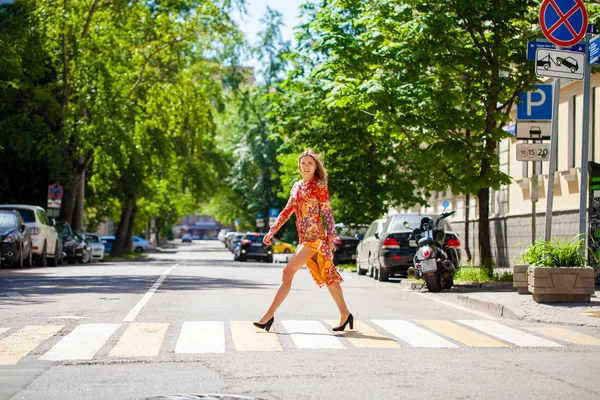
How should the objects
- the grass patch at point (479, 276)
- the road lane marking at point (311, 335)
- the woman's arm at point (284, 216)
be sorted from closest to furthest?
the road lane marking at point (311, 335) → the woman's arm at point (284, 216) → the grass patch at point (479, 276)

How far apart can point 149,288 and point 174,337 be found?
8.45 metres

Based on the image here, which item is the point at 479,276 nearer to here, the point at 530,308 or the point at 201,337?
the point at 530,308

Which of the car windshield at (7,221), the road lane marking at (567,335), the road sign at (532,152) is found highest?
the road sign at (532,152)

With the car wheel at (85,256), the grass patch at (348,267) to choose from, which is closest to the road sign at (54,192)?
the car wheel at (85,256)

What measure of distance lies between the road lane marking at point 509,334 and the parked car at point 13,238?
696 inches

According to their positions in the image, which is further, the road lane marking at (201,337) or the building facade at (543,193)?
the building facade at (543,193)

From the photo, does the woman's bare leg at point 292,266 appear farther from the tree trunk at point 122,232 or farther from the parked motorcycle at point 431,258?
the tree trunk at point 122,232

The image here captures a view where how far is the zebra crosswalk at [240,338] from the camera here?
897cm

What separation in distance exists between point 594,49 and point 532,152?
340 centimetres

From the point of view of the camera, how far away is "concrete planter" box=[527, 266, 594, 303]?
14.4 metres

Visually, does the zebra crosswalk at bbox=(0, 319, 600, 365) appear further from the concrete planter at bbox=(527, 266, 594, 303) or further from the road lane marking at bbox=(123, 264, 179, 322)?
the concrete planter at bbox=(527, 266, 594, 303)

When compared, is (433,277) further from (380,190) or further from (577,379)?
(380,190)

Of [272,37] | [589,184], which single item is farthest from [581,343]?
[272,37]

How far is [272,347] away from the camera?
930 cm
